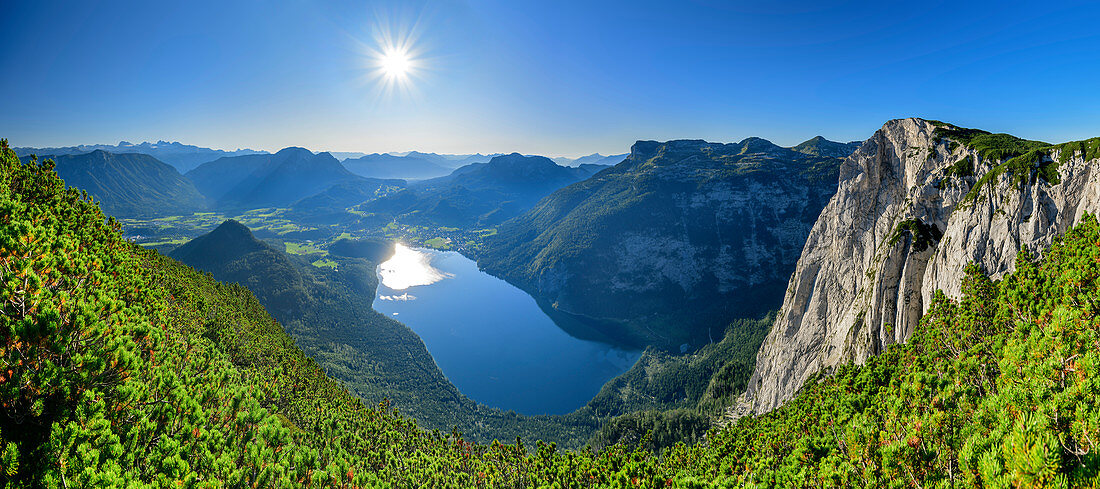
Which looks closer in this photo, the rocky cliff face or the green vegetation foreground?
the green vegetation foreground

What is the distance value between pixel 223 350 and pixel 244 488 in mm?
29777

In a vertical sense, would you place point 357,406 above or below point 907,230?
below

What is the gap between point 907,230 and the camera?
54594 mm

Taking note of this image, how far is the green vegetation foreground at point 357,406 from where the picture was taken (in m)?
12.6

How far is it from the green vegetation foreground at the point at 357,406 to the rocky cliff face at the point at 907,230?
17.8ft

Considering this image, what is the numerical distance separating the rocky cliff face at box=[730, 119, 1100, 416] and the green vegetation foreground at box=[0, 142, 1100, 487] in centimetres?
Result: 543

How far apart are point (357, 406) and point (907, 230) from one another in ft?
249

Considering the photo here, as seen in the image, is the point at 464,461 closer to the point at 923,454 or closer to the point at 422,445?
the point at 422,445

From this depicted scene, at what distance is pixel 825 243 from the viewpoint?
3238 inches

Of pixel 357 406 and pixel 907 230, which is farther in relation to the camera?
pixel 907 230

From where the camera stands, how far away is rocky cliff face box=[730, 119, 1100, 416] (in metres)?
37.5

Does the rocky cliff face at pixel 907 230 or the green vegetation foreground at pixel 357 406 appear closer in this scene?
the green vegetation foreground at pixel 357 406

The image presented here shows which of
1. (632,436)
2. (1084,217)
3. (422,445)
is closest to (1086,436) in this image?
(1084,217)

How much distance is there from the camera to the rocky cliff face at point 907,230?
3753 cm
